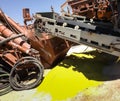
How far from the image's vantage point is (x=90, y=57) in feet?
28.9

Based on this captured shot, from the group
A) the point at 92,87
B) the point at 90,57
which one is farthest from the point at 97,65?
the point at 92,87

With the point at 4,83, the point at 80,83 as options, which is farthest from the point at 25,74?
the point at 80,83

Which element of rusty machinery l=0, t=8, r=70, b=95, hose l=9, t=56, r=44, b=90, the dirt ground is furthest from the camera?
rusty machinery l=0, t=8, r=70, b=95

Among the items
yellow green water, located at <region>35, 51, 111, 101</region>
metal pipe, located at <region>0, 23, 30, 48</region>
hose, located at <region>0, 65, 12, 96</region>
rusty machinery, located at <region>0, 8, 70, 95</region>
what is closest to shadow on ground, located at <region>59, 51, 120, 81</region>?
yellow green water, located at <region>35, 51, 111, 101</region>

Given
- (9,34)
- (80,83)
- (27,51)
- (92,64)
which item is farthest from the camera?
(9,34)

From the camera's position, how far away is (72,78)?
7.07 meters

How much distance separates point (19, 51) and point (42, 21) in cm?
144

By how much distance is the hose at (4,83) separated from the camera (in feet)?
25.1

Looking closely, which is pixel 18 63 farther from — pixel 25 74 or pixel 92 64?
pixel 92 64

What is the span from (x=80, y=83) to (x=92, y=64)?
1431 mm

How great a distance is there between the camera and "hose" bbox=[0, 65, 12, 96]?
7646 millimetres

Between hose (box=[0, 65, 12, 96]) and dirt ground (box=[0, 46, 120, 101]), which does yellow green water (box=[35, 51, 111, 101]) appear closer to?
dirt ground (box=[0, 46, 120, 101])

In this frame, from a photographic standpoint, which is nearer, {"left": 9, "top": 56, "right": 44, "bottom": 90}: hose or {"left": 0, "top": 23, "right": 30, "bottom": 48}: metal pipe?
{"left": 9, "top": 56, "right": 44, "bottom": 90}: hose

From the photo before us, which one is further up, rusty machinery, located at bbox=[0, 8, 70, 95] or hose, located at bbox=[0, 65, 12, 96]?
rusty machinery, located at bbox=[0, 8, 70, 95]
